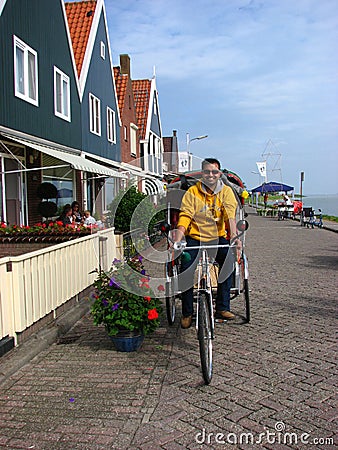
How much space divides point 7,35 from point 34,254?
826cm

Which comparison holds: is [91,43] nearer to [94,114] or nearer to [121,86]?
[94,114]

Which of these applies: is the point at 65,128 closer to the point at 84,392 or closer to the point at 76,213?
the point at 76,213

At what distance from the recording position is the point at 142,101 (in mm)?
37969

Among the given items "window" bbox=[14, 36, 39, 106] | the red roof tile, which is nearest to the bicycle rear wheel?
"window" bbox=[14, 36, 39, 106]

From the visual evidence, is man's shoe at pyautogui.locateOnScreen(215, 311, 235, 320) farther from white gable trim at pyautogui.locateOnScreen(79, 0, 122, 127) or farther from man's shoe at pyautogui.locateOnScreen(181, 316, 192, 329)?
white gable trim at pyautogui.locateOnScreen(79, 0, 122, 127)

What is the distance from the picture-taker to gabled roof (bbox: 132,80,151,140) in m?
35.8

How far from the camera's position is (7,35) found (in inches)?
488

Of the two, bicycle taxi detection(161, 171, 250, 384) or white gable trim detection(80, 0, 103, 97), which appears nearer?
bicycle taxi detection(161, 171, 250, 384)

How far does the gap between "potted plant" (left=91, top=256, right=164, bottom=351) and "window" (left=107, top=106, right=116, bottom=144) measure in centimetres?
1859

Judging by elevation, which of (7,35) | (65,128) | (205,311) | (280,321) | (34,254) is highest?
(7,35)

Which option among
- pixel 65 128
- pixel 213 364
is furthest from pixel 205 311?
pixel 65 128

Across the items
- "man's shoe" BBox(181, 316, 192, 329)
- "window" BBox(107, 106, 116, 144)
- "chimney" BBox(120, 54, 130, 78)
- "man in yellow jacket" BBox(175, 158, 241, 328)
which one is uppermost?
"chimney" BBox(120, 54, 130, 78)

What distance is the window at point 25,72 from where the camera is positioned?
13.1m

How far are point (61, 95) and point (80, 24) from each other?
22.1 feet
